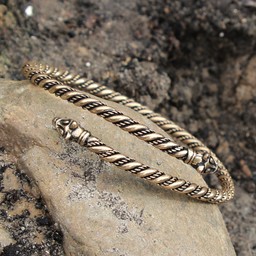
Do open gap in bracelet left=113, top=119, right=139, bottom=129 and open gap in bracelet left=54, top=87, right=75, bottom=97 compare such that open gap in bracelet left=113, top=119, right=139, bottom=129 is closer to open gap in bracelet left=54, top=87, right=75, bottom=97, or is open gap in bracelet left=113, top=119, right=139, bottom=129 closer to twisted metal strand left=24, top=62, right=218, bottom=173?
twisted metal strand left=24, top=62, right=218, bottom=173

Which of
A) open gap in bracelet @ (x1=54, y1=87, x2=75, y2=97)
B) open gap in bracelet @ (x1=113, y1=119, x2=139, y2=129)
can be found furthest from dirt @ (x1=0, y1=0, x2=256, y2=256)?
open gap in bracelet @ (x1=113, y1=119, x2=139, y2=129)

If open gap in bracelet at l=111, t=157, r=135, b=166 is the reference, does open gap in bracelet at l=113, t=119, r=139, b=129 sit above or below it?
above

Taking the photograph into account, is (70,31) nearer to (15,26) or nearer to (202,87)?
(15,26)

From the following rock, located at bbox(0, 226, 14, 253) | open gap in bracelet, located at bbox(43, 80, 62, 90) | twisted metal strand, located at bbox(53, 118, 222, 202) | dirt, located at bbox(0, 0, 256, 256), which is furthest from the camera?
dirt, located at bbox(0, 0, 256, 256)

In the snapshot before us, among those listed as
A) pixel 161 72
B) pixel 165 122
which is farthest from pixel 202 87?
pixel 165 122

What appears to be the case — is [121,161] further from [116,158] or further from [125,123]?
[125,123]

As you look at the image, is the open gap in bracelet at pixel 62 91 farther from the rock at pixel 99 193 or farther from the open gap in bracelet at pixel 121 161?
the open gap in bracelet at pixel 121 161

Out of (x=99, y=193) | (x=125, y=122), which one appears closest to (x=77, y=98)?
(x=125, y=122)
